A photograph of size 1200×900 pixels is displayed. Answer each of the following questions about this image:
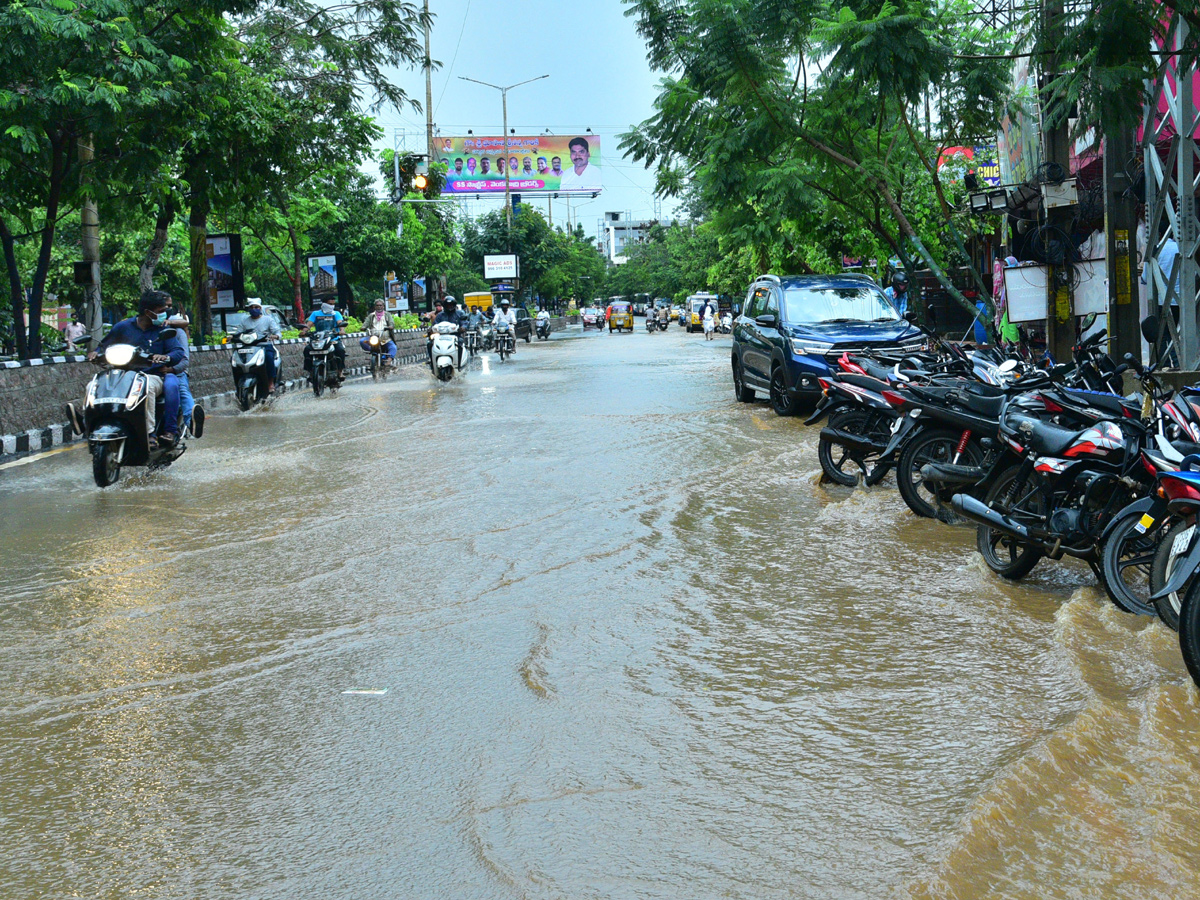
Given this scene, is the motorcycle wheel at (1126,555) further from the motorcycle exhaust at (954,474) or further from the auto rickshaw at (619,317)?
the auto rickshaw at (619,317)

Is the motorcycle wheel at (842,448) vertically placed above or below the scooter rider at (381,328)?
below

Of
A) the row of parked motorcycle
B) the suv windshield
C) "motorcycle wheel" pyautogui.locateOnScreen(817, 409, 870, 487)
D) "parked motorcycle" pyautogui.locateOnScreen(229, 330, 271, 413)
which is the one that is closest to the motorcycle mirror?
the row of parked motorcycle

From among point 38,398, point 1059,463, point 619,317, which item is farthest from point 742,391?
point 619,317

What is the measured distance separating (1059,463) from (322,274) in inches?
1397

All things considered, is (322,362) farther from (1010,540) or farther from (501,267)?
(501,267)

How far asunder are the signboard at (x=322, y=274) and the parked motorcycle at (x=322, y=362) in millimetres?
15568

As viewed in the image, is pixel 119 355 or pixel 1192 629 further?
pixel 119 355

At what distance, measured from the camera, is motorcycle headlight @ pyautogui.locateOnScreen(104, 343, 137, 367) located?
11227mm

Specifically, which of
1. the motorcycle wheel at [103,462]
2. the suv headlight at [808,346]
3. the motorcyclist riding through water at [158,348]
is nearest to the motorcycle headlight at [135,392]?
the motorcyclist riding through water at [158,348]

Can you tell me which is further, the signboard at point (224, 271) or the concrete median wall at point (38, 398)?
the signboard at point (224, 271)

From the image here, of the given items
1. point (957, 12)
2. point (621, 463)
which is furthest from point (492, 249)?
point (621, 463)

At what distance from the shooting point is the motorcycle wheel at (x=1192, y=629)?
14.7 feet

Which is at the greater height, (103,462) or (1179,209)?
(1179,209)

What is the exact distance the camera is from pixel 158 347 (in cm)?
1178
